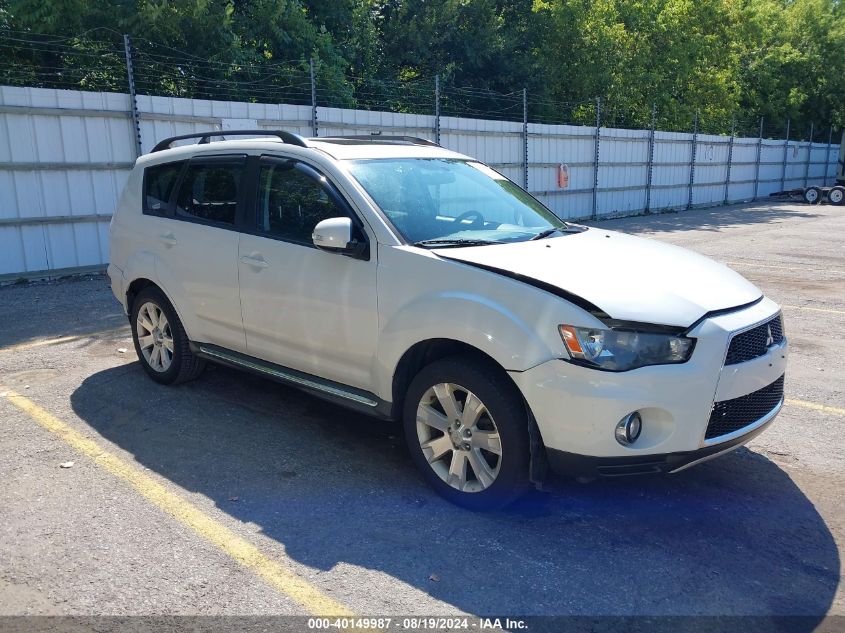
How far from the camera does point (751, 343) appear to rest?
3.61 meters

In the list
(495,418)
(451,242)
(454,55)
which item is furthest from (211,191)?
(454,55)

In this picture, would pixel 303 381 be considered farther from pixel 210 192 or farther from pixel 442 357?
pixel 210 192

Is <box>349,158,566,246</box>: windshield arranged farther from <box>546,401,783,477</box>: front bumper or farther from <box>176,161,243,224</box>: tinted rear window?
<box>546,401,783,477</box>: front bumper

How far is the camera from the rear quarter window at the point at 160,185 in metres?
5.50

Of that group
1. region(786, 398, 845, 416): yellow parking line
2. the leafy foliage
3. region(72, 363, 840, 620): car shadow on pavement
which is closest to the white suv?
region(72, 363, 840, 620): car shadow on pavement

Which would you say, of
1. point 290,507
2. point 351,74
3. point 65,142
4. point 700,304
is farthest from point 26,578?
point 351,74

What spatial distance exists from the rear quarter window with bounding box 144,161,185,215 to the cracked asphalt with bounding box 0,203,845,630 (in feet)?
4.49

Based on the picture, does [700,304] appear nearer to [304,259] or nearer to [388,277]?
[388,277]

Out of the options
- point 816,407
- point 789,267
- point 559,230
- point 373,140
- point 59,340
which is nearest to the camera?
point 559,230

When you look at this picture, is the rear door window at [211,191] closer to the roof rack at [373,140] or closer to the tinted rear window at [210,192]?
the tinted rear window at [210,192]

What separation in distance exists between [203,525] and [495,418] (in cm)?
151

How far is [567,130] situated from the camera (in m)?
20.0

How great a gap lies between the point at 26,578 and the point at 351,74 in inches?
804

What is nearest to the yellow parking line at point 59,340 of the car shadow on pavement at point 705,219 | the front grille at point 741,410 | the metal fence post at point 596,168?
the front grille at point 741,410
